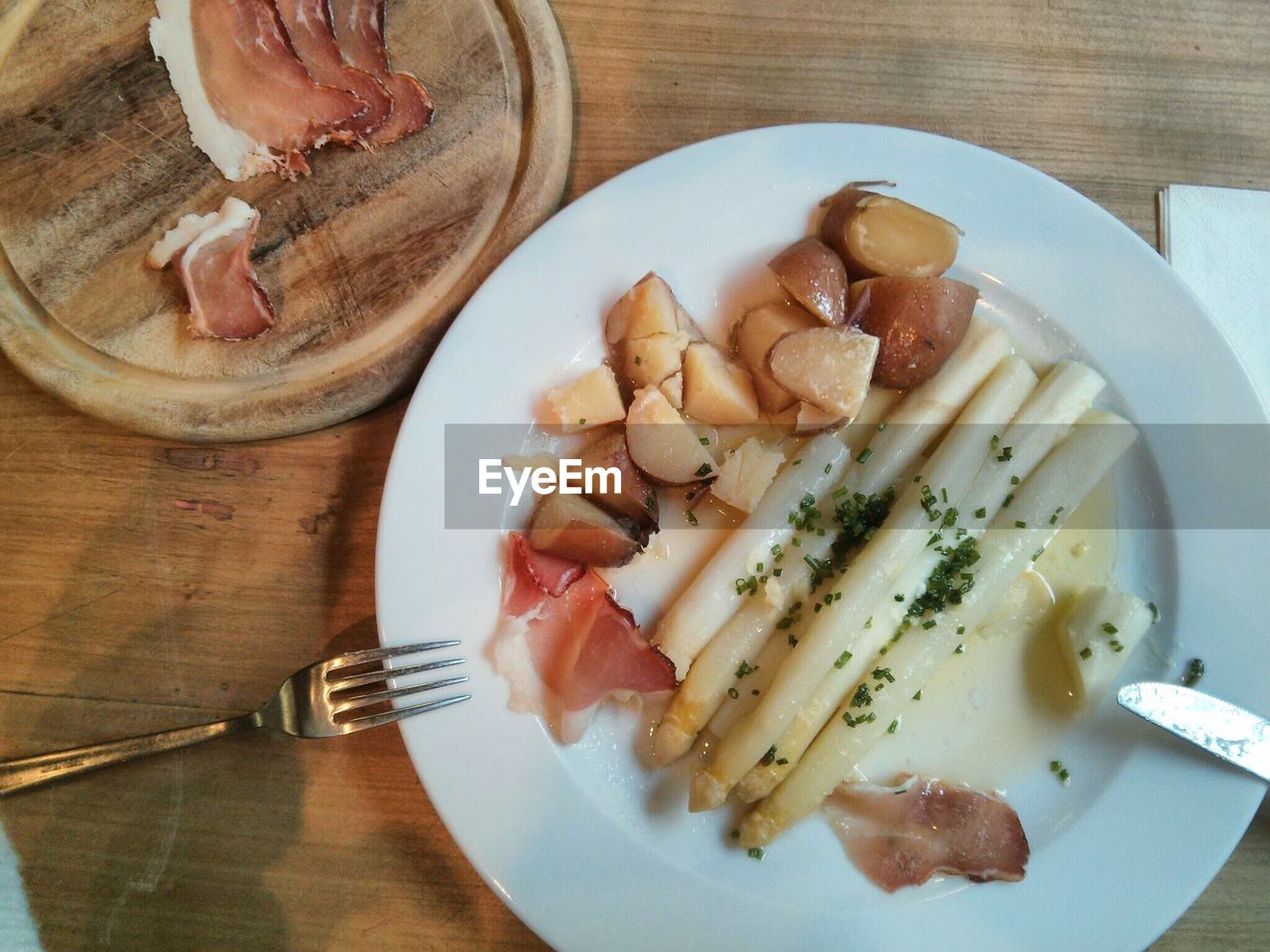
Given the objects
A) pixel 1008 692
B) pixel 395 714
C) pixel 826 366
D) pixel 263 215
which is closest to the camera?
pixel 395 714

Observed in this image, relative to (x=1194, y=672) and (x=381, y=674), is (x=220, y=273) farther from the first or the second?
(x=1194, y=672)

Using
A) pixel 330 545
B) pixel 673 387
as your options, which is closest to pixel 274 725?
pixel 330 545

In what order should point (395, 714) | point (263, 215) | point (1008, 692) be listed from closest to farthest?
A: point (395, 714) < point (1008, 692) < point (263, 215)

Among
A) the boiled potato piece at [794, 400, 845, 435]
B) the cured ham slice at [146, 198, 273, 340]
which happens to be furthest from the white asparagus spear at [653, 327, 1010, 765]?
the cured ham slice at [146, 198, 273, 340]

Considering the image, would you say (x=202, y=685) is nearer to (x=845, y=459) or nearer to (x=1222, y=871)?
(x=845, y=459)

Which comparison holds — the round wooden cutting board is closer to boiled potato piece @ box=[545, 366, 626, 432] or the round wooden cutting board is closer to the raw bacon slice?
the raw bacon slice

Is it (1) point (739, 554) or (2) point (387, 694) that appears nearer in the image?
(2) point (387, 694)

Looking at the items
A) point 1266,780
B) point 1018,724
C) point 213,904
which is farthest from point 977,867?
point 213,904
